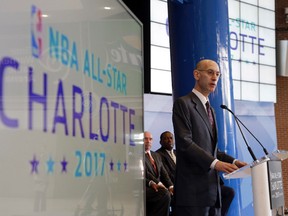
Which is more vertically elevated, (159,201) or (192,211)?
(192,211)

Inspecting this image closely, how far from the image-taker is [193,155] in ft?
11.3

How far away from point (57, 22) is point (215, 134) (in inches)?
77.6

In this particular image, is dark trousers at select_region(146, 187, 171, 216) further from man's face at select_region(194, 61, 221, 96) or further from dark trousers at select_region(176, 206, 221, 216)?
man's face at select_region(194, 61, 221, 96)

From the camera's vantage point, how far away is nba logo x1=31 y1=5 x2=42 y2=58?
1791 millimetres

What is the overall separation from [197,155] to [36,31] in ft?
6.07

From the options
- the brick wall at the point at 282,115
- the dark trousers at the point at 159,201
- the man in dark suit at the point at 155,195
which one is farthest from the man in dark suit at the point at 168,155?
the brick wall at the point at 282,115

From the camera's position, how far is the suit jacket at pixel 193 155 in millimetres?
3490

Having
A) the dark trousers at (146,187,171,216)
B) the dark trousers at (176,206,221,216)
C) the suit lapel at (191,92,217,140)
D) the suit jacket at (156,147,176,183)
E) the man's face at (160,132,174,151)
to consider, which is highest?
the suit lapel at (191,92,217,140)

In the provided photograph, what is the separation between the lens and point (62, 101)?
6.67ft

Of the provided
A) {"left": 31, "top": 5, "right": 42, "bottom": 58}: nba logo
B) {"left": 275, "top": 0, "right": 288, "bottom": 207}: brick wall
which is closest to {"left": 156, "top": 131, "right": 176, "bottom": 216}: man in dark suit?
{"left": 31, "top": 5, "right": 42, "bottom": 58}: nba logo

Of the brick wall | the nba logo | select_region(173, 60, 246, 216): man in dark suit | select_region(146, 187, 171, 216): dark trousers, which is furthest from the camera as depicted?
the brick wall

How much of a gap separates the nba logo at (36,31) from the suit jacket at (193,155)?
Answer: 5.94ft

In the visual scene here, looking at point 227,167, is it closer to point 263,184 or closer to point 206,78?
point 263,184

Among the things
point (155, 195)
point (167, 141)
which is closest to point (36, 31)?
point (155, 195)
